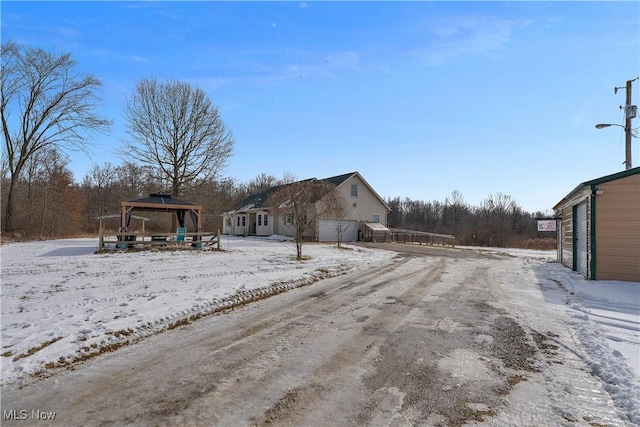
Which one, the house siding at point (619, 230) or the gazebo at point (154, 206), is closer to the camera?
the house siding at point (619, 230)

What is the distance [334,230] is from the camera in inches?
1212

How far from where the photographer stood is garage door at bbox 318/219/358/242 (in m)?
30.1

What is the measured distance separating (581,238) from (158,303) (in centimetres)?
1289

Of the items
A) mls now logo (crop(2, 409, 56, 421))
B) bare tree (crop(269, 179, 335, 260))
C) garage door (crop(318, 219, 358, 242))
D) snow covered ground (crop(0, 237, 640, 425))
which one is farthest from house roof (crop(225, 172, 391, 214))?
mls now logo (crop(2, 409, 56, 421))

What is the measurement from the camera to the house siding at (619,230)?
10.1m

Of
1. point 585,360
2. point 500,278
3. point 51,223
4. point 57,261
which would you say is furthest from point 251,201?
point 585,360

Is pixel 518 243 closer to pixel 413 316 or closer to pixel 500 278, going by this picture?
pixel 500 278

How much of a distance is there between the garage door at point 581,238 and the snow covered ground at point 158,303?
589mm

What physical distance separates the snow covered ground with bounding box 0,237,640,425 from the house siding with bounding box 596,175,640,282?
0.62 m

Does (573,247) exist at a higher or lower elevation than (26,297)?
higher

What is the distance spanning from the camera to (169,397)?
3359mm

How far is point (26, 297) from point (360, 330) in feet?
21.5

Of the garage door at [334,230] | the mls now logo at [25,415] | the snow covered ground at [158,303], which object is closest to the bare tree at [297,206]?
the snow covered ground at [158,303]

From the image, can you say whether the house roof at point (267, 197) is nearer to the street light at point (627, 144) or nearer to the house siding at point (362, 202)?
the house siding at point (362, 202)
